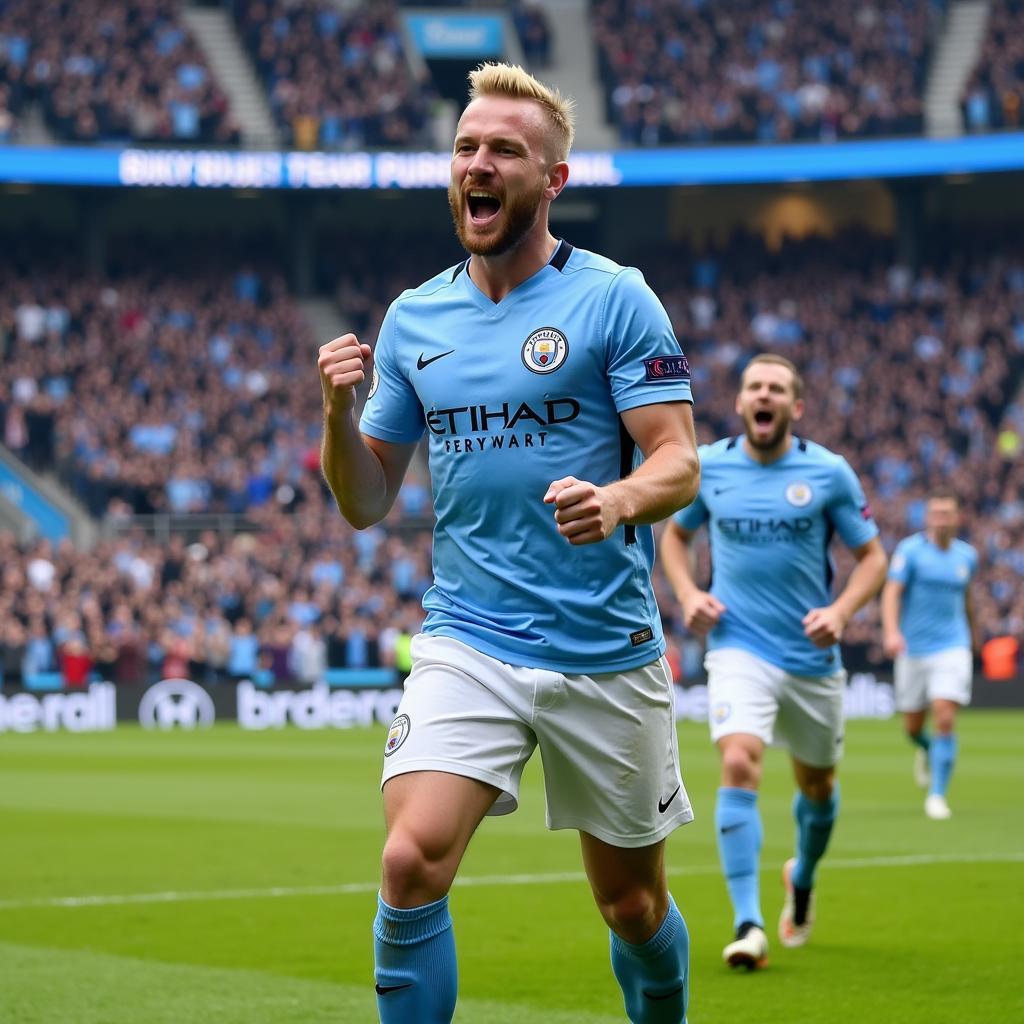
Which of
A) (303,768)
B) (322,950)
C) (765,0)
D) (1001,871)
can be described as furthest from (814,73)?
(322,950)

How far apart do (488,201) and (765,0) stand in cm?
4240

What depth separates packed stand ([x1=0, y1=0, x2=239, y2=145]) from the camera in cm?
4128

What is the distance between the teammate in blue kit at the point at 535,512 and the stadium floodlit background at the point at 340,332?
621 centimetres

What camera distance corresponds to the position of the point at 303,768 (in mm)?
21562

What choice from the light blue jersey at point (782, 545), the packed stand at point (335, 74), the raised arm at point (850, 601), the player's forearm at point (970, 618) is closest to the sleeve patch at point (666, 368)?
the raised arm at point (850, 601)

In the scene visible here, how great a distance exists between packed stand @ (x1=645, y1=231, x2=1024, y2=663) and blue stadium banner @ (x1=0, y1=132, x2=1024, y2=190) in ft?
7.14

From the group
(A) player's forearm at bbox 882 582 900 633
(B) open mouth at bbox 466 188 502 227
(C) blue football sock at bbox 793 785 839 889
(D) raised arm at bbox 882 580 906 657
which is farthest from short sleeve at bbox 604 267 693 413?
(A) player's forearm at bbox 882 582 900 633

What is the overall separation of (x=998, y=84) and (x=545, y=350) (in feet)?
132

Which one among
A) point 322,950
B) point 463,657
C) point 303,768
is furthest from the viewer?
point 303,768

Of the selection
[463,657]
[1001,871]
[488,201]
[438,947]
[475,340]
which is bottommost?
[1001,871]

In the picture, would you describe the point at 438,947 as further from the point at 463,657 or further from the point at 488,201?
the point at 488,201

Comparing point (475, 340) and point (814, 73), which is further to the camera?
point (814, 73)

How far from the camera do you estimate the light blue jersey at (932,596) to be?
53.0 ft

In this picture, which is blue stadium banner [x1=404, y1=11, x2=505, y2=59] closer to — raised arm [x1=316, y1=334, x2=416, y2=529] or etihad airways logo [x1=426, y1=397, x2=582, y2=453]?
raised arm [x1=316, y1=334, x2=416, y2=529]
